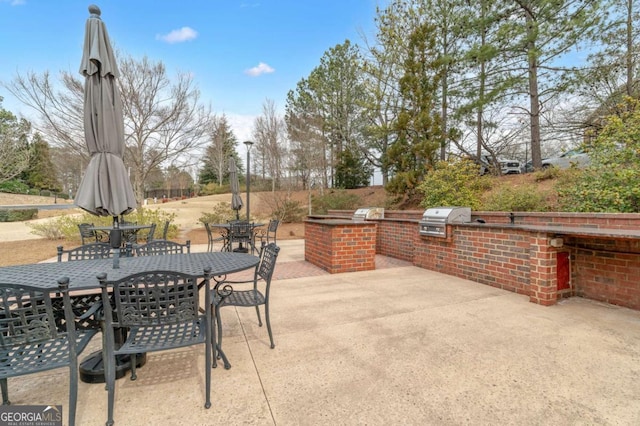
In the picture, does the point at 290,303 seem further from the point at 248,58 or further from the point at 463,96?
the point at 248,58

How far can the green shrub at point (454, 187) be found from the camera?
25.7 feet

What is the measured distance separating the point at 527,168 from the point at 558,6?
18.5 ft

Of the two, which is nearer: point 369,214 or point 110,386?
point 110,386

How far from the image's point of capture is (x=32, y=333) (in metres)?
1.55

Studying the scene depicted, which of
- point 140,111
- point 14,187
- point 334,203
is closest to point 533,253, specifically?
point 334,203

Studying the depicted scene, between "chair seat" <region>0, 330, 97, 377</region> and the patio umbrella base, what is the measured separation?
428 mm

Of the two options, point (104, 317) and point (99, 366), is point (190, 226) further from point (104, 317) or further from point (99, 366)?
point (104, 317)

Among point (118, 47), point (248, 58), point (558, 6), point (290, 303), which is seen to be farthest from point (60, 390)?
point (248, 58)

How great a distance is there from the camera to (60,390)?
2004 millimetres

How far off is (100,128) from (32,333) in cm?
210

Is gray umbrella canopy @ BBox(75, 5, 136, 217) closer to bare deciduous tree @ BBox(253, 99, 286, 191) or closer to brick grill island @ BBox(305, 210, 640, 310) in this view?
brick grill island @ BBox(305, 210, 640, 310)

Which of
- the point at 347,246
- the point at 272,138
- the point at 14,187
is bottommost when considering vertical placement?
the point at 347,246

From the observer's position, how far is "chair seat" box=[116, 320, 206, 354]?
1.79 m

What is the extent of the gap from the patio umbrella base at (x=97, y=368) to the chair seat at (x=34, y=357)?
428 mm
